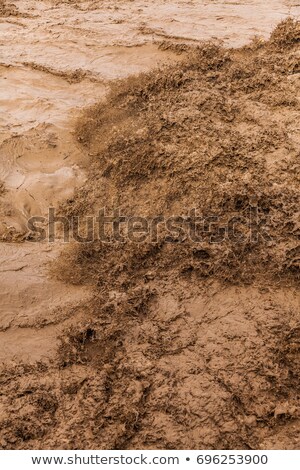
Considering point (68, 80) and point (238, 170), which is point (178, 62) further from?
point (238, 170)

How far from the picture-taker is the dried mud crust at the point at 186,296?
6.80 feet

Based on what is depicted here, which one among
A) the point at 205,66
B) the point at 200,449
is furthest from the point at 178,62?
the point at 200,449

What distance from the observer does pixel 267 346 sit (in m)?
2.29

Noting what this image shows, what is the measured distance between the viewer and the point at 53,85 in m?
4.68

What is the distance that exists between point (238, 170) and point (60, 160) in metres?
1.57

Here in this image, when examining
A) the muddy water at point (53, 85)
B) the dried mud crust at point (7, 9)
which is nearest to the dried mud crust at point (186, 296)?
the muddy water at point (53, 85)

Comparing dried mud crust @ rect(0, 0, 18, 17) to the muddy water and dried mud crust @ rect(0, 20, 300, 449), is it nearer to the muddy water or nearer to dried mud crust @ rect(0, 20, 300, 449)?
the muddy water

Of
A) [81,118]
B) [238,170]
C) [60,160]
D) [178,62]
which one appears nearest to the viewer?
[238,170]

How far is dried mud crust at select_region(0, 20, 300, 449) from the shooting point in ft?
6.80

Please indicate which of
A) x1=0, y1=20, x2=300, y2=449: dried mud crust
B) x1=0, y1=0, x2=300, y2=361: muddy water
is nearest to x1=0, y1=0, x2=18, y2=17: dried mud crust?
x1=0, y1=0, x2=300, y2=361: muddy water

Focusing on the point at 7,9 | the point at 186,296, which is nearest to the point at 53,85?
the point at 7,9

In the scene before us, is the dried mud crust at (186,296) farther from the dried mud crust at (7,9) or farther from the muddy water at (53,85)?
the dried mud crust at (7,9)

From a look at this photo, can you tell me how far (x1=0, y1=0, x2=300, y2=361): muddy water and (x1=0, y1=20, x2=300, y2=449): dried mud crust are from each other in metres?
0.18
